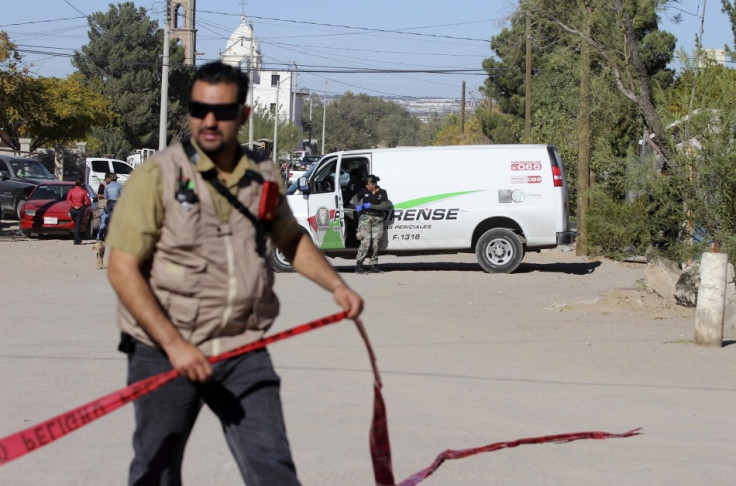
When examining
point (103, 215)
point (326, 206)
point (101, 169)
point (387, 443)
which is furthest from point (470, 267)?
point (101, 169)

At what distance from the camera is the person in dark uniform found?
1995cm

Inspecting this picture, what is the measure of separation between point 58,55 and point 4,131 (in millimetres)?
9615

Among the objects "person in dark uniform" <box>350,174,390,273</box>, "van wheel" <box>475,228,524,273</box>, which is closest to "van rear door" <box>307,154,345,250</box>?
"person in dark uniform" <box>350,174,390,273</box>

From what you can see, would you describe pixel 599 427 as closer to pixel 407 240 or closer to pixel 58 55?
pixel 407 240

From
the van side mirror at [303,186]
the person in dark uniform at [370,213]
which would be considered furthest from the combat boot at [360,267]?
the van side mirror at [303,186]

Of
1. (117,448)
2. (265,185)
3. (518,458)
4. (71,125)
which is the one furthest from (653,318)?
(71,125)

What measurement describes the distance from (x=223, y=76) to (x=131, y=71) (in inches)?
3084

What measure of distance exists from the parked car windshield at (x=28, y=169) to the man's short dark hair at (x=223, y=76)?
106ft

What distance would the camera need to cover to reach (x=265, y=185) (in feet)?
13.2

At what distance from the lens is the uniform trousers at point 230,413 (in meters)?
3.91

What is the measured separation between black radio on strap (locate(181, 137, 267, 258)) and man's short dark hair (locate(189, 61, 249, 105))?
0.78 ft

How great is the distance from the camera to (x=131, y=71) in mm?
79688

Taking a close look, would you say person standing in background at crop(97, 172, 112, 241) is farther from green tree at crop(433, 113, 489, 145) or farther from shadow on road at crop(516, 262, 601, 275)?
green tree at crop(433, 113, 489, 145)

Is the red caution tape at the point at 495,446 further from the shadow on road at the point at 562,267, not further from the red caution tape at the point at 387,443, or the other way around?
the shadow on road at the point at 562,267
